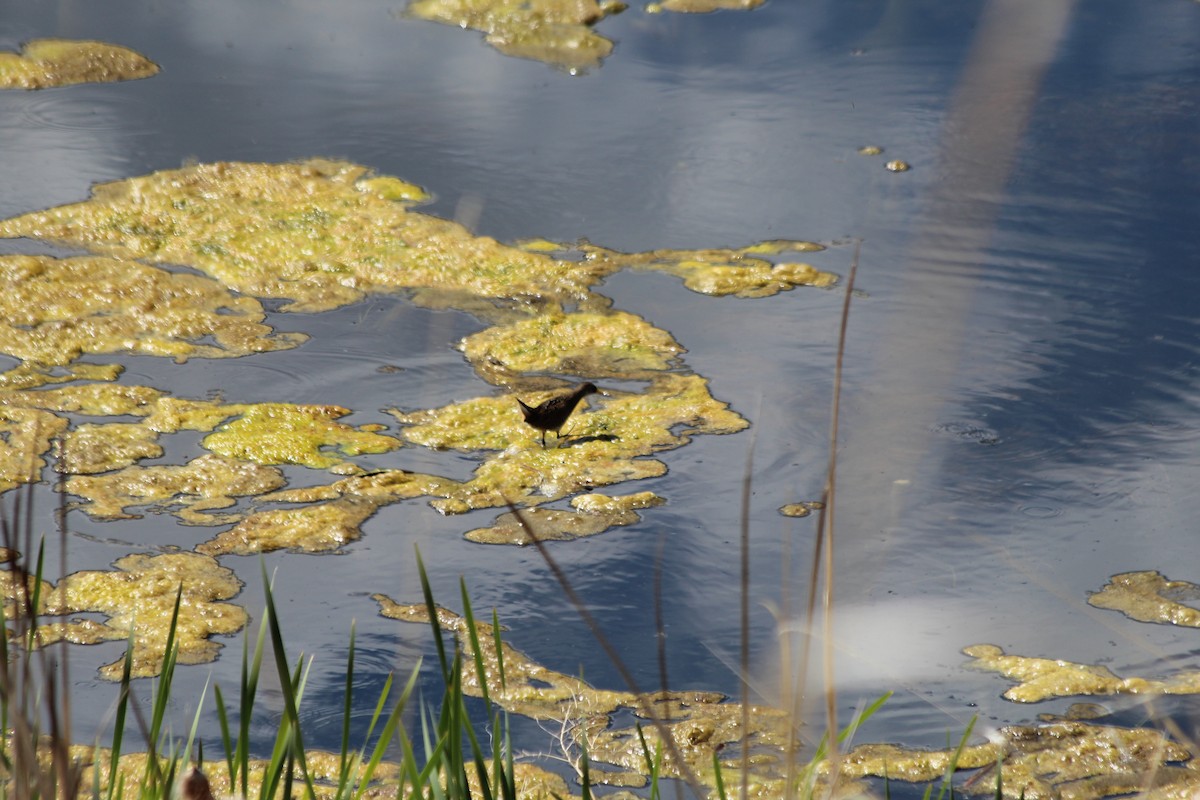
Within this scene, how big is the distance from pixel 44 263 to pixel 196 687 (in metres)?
2.14

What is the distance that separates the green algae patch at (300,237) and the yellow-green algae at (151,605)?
136 centimetres

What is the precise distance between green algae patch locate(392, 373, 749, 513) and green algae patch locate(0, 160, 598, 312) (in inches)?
25.8

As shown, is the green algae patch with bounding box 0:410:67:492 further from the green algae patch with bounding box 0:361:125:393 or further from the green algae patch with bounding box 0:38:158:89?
the green algae patch with bounding box 0:38:158:89

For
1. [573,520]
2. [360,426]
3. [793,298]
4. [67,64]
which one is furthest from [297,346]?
[67,64]

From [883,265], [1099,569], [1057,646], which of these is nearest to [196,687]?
[1057,646]

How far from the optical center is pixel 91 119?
479cm

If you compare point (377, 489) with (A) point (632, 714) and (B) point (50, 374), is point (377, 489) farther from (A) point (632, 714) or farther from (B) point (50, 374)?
(B) point (50, 374)

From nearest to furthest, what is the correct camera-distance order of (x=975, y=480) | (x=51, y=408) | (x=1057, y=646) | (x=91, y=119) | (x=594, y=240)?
(x=1057, y=646)
(x=975, y=480)
(x=51, y=408)
(x=594, y=240)
(x=91, y=119)

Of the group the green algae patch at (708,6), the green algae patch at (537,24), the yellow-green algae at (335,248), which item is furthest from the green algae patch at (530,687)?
the green algae patch at (708,6)

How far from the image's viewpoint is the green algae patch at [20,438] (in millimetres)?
2922

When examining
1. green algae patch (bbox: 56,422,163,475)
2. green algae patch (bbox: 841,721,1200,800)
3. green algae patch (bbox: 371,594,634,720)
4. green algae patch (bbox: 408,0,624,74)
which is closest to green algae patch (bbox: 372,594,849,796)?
green algae patch (bbox: 371,594,634,720)

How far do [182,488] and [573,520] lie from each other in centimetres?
98

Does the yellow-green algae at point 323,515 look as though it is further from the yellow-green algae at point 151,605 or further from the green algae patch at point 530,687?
the green algae patch at point 530,687

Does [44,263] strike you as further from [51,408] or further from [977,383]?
[977,383]
